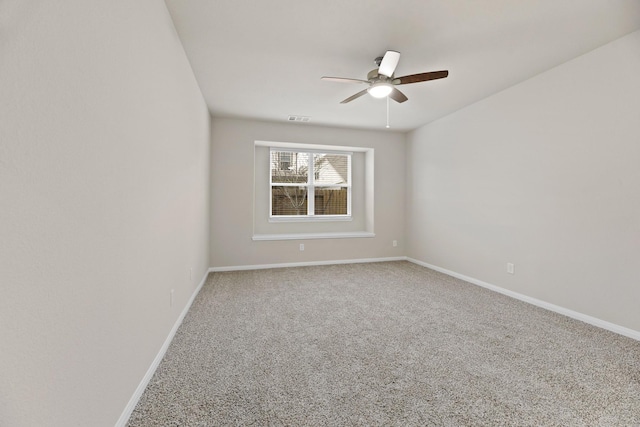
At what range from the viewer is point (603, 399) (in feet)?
5.10

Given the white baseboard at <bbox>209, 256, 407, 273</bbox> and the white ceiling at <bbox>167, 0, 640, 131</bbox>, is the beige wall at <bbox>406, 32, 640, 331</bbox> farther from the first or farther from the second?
the white baseboard at <bbox>209, 256, 407, 273</bbox>

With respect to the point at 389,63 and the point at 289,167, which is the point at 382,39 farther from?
the point at 289,167

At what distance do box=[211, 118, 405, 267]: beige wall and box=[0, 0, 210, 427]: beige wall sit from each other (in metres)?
2.61

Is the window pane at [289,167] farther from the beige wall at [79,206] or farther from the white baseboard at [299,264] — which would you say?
the beige wall at [79,206]

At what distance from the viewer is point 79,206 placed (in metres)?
0.98

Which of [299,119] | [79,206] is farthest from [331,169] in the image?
[79,206]

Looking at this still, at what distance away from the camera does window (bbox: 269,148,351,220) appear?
522 cm

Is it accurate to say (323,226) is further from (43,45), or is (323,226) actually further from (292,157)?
(43,45)

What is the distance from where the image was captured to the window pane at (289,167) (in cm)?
520

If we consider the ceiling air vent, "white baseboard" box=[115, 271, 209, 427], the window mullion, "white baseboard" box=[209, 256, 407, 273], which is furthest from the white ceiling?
"white baseboard" box=[209, 256, 407, 273]

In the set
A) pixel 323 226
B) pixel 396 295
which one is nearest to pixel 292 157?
pixel 323 226

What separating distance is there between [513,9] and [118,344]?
322 cm

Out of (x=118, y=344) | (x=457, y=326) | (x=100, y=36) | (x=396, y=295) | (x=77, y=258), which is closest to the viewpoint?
(x=77, y=258)

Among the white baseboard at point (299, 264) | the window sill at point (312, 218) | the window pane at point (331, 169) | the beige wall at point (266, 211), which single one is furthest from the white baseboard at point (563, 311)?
the window pane at point (331, 169)
